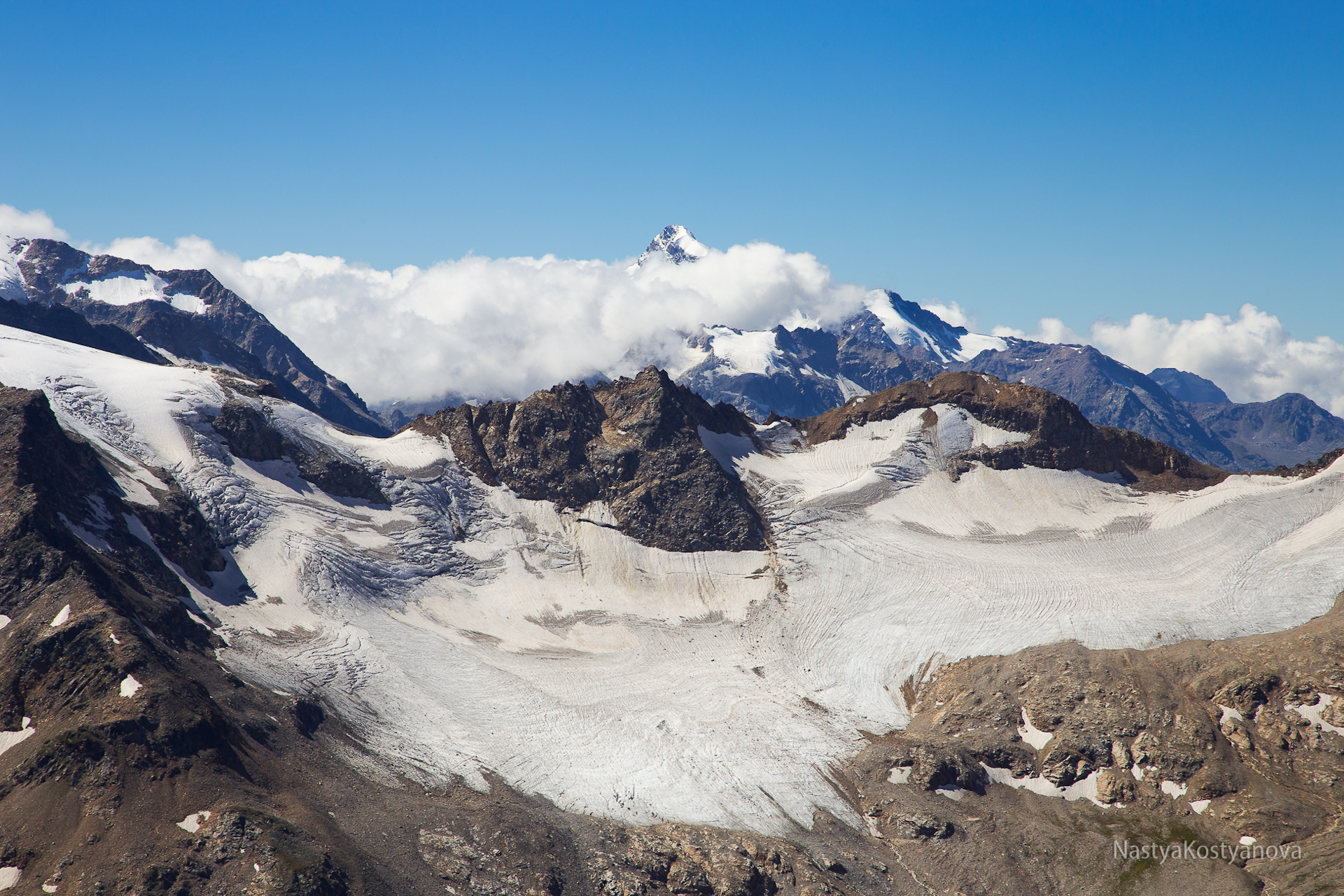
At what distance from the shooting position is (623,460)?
12825cm

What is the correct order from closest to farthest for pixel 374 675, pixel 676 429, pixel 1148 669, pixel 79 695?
pixel 79 695, pixel 1148 669, pixel 374 675, pixel 676 429

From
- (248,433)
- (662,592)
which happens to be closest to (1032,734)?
(662,592)

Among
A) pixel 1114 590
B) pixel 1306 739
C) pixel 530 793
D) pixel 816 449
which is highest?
pixel 816 449

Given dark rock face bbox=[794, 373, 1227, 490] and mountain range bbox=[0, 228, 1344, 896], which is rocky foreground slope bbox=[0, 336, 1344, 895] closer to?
mountain range bbox=[0, 228, 1344, 896]

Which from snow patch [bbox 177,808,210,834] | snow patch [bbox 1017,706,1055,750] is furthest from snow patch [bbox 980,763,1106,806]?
snow patch [bbox 177,808,210,834]

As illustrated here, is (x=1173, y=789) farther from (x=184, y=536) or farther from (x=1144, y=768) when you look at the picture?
(x=184, y=536)

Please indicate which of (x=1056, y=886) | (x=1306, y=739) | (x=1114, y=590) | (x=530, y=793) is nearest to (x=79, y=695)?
(x=530, y=793)

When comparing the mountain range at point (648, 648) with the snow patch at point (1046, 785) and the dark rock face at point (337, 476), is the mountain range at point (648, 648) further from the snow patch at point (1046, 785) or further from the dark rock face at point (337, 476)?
the dark rock face at point (337, 476)

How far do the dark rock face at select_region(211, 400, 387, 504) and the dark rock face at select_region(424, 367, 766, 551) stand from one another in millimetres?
16430

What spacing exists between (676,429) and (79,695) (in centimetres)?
8840

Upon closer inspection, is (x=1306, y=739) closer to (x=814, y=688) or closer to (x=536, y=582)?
(x=814, y=688)

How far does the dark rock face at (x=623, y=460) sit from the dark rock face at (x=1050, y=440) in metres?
29.2

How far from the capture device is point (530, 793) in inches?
2813

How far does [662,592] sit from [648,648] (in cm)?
1356
